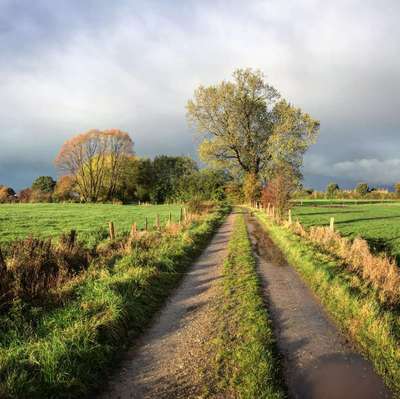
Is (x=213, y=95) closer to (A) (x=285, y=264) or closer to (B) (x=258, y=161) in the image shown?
(B) (x=258, y=161)

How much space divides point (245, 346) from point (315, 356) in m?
1.19

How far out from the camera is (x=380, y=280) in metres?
8.81

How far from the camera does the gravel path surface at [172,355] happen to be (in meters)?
4.14

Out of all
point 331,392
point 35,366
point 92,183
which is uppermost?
point 92,183

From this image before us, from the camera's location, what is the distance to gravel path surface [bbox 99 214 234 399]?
163 inches

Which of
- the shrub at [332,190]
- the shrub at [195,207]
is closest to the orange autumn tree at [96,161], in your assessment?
the shrub at [195,207]

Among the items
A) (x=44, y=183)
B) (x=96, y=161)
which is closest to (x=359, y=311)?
(x=96, y=161)

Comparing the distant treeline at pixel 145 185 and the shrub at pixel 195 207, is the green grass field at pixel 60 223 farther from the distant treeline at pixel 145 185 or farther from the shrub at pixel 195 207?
the distant treeline at pixel 145 185

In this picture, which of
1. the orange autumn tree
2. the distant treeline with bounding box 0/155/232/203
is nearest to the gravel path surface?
the distant treeline with bounding box 0/155/232/203

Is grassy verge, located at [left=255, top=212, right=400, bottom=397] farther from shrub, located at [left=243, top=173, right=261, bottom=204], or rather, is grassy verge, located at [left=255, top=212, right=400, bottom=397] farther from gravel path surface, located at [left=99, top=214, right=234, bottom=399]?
shrub, located at [left=243, top=173, right=261, bottom=204]

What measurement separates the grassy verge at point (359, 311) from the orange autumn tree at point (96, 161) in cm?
6494

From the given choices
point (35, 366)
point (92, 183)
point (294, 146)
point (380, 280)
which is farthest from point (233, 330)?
point (92, 183)

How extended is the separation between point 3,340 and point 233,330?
13.4 feet

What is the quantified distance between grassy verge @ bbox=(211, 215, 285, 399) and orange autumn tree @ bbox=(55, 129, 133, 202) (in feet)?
218
